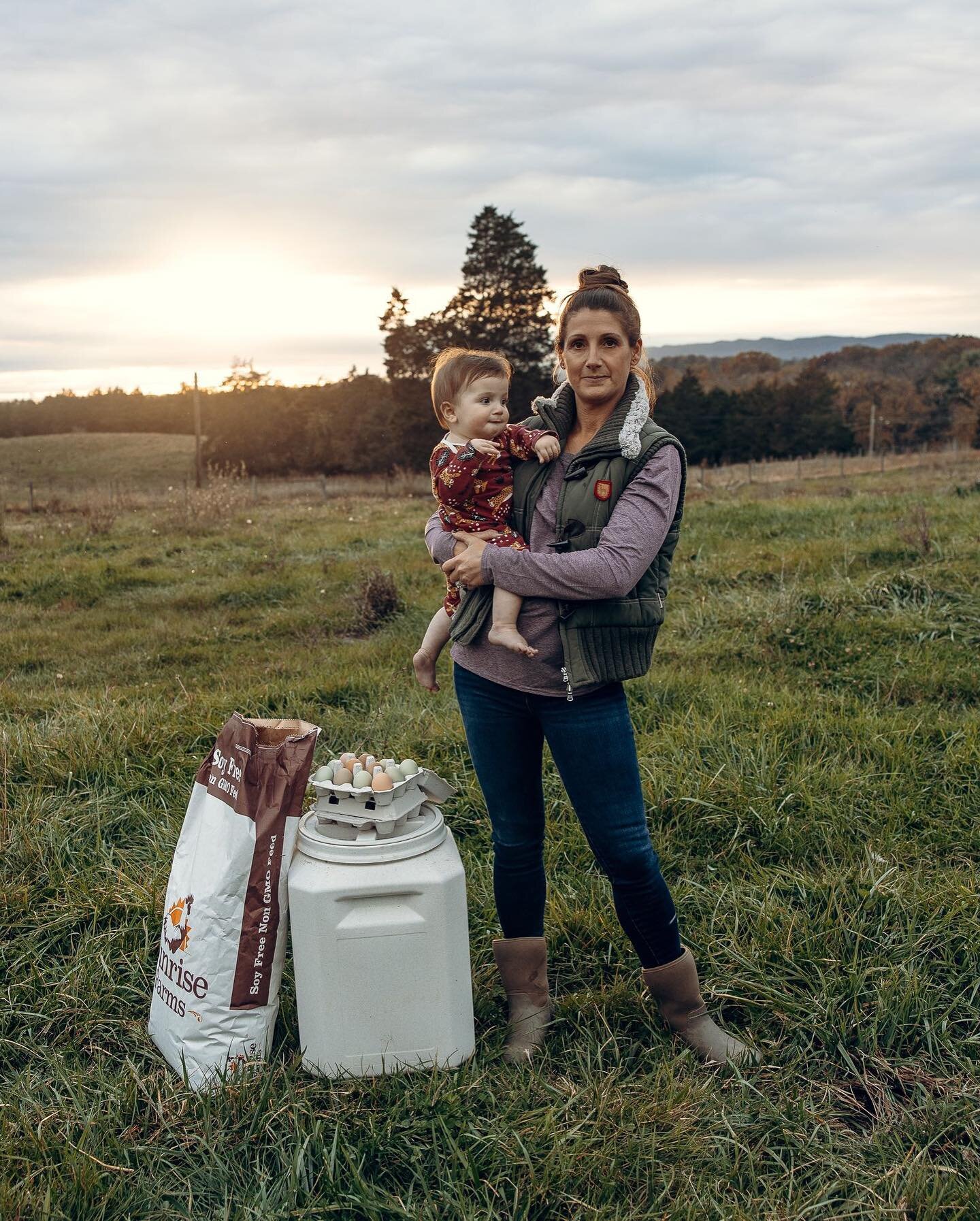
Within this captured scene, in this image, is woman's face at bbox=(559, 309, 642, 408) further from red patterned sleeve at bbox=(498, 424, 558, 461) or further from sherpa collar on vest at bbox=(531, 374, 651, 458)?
red patterned sleeve at bbox=(498, 424, 558, 461)

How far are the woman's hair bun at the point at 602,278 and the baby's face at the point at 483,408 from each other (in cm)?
32

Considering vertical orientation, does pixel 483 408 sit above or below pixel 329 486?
above

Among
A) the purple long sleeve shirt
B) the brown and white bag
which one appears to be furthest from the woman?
the brown and white bag

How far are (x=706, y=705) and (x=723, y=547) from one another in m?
4.36

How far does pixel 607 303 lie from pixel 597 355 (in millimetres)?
130

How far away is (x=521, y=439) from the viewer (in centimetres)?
245

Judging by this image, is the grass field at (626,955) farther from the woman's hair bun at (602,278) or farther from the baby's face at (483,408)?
the woman's hair bun at (602,278)

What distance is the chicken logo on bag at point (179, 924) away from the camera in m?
2.58

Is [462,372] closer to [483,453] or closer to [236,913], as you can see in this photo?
[483,453]

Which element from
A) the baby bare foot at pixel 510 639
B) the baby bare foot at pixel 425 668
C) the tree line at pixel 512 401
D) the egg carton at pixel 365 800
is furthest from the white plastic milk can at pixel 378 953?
the tree line at pixel 512 401

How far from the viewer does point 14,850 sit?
3.58 m

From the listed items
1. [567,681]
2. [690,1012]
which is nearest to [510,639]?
[567,681]

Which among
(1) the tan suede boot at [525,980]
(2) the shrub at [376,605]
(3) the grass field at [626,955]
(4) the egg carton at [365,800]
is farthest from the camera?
(2) the shrub at [376,605]

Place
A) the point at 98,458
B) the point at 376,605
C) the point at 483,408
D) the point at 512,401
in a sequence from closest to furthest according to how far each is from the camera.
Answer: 1. the point at 483,408
2. the point at 376,605
3. the point at 512,401
4. the point at 98,458
